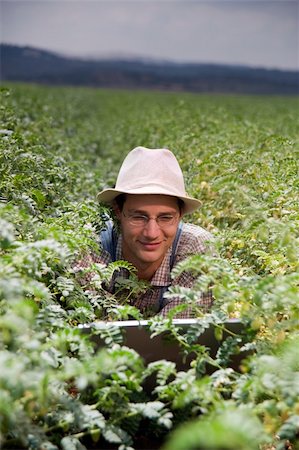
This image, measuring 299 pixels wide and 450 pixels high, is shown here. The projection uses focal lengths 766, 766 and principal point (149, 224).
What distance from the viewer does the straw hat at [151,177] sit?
3.56m

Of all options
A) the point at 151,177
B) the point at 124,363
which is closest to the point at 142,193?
the point at 151,177

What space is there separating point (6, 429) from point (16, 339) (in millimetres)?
279

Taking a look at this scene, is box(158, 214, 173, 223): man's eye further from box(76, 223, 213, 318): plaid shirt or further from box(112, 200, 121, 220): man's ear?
box(112, 200, 121, 220): man's ear

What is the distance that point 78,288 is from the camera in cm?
323

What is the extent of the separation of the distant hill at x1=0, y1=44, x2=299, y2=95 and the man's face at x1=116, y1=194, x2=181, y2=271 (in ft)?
203

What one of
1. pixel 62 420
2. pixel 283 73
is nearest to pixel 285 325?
pixel 62 420

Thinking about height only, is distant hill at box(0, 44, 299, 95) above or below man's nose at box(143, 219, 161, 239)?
above

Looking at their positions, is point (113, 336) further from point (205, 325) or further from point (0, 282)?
point (0, 282)

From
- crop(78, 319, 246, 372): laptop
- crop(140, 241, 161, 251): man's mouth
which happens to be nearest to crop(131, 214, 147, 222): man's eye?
crop(140, 241, 161, 251): man's mouth

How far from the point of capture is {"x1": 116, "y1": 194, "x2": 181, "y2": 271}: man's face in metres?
3.55

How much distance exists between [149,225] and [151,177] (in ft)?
0.78

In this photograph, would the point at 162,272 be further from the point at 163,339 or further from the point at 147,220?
the point at 163,339

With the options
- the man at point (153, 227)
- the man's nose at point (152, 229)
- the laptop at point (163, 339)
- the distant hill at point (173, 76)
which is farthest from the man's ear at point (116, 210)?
the distant hill at point (173, 76)

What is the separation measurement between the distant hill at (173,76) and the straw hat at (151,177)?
203 feet
